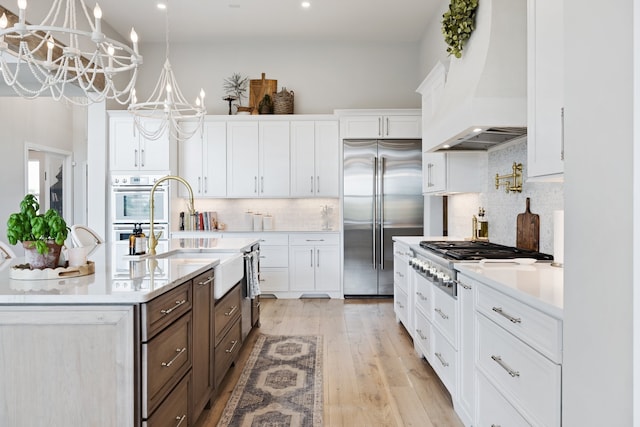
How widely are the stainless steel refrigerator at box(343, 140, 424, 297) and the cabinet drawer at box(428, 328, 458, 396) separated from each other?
2.64m

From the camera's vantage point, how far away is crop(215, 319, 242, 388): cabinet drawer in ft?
8.86

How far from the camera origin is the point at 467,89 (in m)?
2.69

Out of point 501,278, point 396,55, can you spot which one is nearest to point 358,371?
point 501,278

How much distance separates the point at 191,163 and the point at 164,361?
4419 millimetres

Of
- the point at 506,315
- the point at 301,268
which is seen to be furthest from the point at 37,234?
the point at 301,268

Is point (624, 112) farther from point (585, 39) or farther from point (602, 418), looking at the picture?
point (602, 418)

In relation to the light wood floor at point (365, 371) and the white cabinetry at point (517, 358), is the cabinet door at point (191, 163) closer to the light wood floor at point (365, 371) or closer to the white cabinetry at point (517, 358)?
the light wood floor at point (365, 371)

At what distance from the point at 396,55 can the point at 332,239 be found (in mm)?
2795

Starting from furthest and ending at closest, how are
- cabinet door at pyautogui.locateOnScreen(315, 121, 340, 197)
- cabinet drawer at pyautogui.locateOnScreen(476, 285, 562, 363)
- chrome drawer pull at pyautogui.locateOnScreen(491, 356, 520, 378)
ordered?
cabinet door at pyautogui.locateOnScreen(315, 121, 340, 197), chrome drawer pull at pyautogui.locateOnScreen(491, 356, 520, 378), cabinet drawer at pyautogui.locateOnScreen(476, 285, 562, 363)

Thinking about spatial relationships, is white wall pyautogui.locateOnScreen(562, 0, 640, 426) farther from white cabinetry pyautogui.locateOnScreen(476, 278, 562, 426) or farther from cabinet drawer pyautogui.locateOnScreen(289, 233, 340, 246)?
cabinet drawer pyautogui.locateOnScreen(289, 233, 340, 246)

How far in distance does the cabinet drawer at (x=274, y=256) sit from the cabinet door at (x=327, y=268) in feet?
1.31

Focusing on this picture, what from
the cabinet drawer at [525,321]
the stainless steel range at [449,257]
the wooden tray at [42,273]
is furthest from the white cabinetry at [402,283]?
the wooden tray at [42,273]

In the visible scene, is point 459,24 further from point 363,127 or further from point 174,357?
point 363,127

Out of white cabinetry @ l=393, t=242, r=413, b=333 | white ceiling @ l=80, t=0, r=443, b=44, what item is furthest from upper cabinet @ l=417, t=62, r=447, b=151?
white ceiling @ l=80, t=0, r=443, b=44
